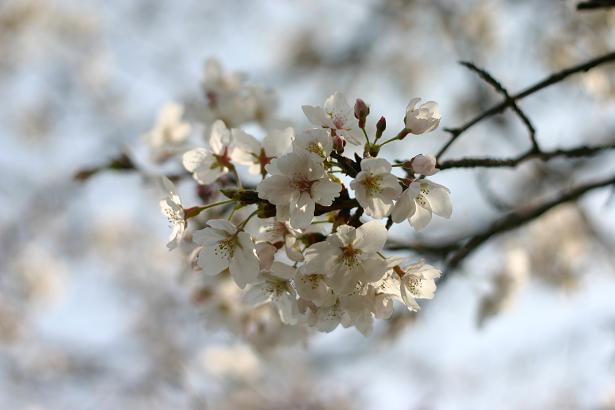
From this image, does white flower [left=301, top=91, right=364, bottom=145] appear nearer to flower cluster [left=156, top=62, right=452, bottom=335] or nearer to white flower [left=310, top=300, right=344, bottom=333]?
flower cluster [left=156, top=62, right=452, bottom=335]

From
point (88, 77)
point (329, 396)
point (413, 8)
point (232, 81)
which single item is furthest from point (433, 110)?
point (88, 77)

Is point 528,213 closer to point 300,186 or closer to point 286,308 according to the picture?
point 286,308

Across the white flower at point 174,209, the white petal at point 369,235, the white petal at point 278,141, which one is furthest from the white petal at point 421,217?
the white flower at point 174,209

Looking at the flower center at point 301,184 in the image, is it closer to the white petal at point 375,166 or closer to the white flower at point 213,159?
the white petal at point 375,166

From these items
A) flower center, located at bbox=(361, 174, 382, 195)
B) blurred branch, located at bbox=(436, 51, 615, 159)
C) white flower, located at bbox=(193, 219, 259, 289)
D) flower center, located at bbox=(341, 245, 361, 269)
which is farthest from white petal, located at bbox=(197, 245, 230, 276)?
blurred branch, located at bbox=(436, 51, 615, 159)

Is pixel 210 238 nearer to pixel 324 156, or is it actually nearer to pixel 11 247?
pixel 324 156

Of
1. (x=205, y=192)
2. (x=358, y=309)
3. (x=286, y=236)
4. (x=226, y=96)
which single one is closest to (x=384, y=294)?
(x=358, y=309)
